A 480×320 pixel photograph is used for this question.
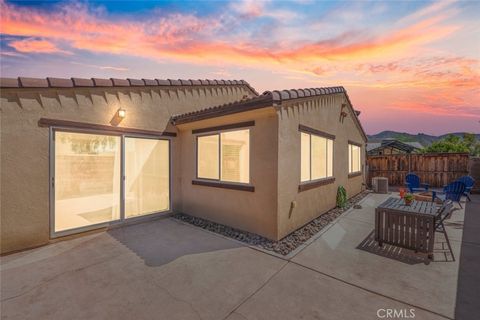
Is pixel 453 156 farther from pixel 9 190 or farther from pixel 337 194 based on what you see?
pixel 9 190

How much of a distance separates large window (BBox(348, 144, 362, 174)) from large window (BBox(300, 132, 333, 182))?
302 cm

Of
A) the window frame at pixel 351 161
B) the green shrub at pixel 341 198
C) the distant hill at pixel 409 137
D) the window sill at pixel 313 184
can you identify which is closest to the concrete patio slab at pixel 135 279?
the window sill at pixel 313 184

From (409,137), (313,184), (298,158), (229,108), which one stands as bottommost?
(313,184)

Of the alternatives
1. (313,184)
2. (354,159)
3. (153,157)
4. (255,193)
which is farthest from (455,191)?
(153,157)

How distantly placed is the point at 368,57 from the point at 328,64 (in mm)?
1517

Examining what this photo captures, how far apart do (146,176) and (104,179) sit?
117 cm

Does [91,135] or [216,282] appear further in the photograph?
[91,135]

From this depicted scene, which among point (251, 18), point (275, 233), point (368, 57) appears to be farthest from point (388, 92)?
point (275, 233)

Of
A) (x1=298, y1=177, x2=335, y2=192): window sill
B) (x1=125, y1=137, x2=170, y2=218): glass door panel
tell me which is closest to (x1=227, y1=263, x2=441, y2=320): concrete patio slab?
(x1=298, y1=177, x2=335, y2=192): window sill

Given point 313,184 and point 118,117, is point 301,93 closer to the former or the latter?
point 313,184

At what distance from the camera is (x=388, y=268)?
12.5ft

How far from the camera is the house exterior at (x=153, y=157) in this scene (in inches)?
→ 182

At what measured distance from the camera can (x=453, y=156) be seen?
1187 cm

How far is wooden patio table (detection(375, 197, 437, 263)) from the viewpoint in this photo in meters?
4.15
